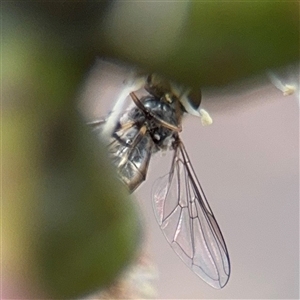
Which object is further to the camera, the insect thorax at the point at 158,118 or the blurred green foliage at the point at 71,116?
the insect thorax at the point at 158,118

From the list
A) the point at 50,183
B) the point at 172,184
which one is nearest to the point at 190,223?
the point at 172,184

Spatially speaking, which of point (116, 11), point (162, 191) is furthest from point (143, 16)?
point (162, 191)

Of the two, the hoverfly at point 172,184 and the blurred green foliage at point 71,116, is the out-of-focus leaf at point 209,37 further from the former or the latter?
the hoverfly at point 172,184

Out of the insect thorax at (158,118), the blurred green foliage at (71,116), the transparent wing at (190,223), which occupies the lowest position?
the transparent wing at (190,223)

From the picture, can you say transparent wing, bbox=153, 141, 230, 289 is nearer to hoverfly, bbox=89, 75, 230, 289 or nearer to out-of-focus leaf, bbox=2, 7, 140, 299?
hoverfly, bbox=89, 75, 230, 289

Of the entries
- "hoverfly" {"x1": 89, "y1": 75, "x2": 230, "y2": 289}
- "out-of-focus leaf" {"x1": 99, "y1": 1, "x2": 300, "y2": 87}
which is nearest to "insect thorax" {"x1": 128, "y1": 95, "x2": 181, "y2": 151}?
"hoverfly" {"x1": 89, "y1": 75, "x2": 230, "y2": 289}

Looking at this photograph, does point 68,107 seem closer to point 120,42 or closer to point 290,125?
point 120,42

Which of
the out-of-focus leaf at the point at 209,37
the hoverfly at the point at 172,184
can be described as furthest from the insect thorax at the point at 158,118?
the out-of-focus leaf at the point at 209,37
